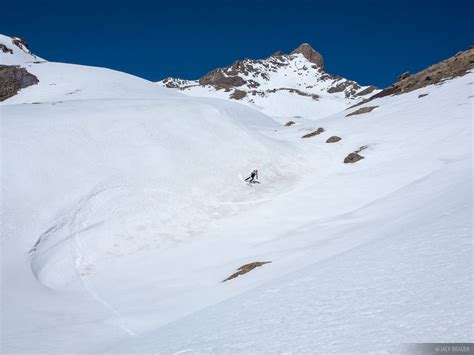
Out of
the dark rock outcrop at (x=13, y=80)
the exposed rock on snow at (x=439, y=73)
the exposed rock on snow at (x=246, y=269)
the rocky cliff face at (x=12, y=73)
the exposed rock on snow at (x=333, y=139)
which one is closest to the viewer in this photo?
the exposed rock on snow at (x=246, y=269)

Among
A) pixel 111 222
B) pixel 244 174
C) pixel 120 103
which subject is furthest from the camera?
pixel 120 103

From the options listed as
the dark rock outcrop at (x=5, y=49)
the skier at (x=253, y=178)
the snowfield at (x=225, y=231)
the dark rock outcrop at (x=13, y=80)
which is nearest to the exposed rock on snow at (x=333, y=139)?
the snowfield at (x=225, y=231)

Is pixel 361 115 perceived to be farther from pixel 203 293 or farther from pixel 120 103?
pixel 203 293

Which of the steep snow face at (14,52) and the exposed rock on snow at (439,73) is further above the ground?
the steep snow face at (14,52)

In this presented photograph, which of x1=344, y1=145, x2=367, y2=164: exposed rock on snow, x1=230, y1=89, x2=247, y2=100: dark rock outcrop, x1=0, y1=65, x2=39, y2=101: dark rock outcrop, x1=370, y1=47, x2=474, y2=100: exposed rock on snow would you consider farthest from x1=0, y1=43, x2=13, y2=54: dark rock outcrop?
x1=230, y1=89, x2=247, y2=100: dark rock outcrop

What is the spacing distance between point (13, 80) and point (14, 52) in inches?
707

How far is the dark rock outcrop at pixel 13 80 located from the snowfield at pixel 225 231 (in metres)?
25.6

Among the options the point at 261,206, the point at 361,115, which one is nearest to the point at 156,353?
the point at 261,206

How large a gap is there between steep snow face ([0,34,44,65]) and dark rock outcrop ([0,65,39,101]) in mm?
3811

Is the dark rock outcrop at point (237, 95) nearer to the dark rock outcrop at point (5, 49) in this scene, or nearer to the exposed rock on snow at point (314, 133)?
the dark rock outcrop at point (5, 49)

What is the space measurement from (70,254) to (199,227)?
6.85m

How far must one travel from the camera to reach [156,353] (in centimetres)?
761

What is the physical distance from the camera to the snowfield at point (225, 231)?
22.8 feet

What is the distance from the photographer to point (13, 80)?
185ft
